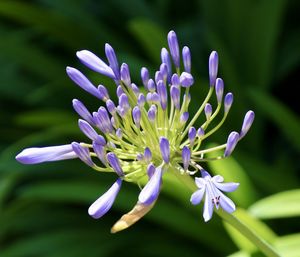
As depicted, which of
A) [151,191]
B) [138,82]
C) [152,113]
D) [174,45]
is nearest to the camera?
[151,191]

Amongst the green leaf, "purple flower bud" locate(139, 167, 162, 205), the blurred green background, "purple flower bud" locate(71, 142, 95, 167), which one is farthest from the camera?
the blurred green background

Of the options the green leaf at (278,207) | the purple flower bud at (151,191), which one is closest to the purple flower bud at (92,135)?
the purple flower bud at (151,191)

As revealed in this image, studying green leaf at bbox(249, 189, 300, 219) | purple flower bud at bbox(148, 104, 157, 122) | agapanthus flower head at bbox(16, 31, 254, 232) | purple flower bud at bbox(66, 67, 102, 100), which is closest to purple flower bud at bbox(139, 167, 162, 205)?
agapanthus flower head at bbox(16, 31, 254, 232)

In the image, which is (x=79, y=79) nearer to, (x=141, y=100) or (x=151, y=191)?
(x=141, y=100)

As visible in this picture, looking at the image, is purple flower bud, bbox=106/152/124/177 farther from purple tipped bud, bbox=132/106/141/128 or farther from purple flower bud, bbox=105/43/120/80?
purple flower bud, bbox=105/43/120/80

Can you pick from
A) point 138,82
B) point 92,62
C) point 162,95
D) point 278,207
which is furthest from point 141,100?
point 138,82

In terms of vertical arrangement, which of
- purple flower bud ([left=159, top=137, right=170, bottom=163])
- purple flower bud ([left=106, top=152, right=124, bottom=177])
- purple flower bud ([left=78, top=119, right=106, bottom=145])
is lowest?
purple flower bud ([left=159, top=137, right=170, bottom=163])
